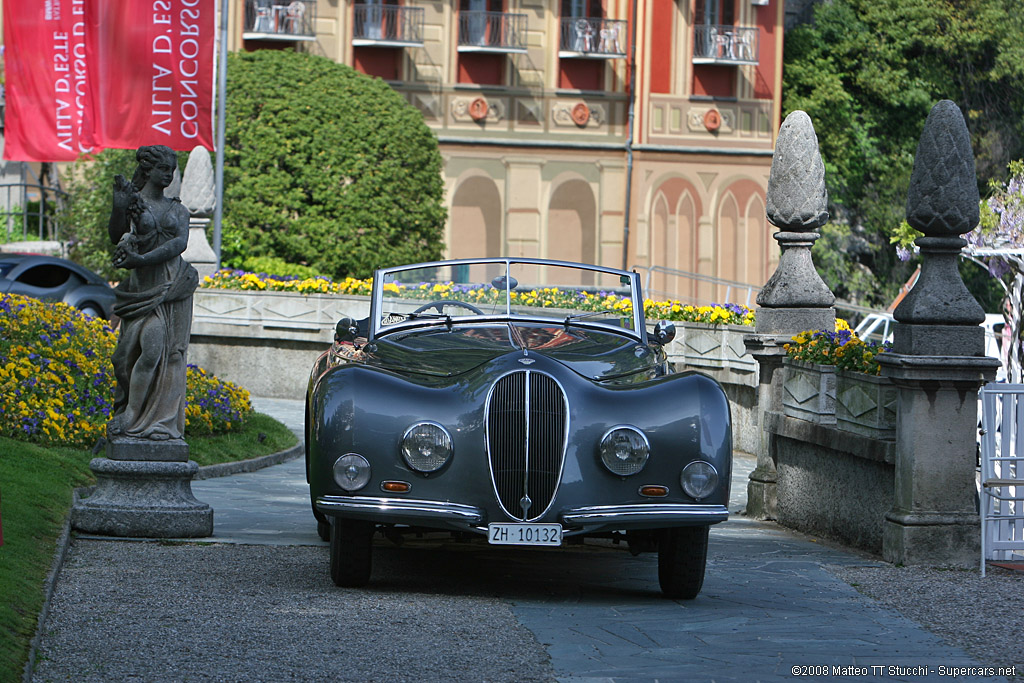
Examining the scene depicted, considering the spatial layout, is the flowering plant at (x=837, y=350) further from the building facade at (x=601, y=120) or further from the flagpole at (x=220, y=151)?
the building facade at (x=601, y=120)

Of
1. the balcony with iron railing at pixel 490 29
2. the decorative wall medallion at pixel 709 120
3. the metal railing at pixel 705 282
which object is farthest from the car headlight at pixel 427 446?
the decorative wall medallion at pixel 709 120

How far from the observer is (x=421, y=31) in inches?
1348

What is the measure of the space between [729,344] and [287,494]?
6.81 m

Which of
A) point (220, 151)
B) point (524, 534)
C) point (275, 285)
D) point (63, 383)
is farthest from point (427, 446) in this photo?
point (220, 151)

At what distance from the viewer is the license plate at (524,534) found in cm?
747

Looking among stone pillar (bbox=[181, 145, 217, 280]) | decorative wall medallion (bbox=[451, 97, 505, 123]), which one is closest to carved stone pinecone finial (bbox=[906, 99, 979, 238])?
stone pillar (bbox=[181, 145, 217, 280])

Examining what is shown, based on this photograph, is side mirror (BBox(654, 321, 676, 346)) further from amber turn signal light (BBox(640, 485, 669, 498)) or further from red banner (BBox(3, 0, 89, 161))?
red banner (BBox(3, 0, 89, 161))

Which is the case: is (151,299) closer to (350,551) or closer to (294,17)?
(350,551)

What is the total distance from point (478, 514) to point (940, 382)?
10.8 ft

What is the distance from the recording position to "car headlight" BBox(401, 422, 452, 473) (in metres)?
7.52

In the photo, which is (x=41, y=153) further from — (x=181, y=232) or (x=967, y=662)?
(x=967, y=662)

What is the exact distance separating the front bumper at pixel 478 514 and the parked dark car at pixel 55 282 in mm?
14837

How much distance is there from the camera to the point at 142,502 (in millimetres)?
9312

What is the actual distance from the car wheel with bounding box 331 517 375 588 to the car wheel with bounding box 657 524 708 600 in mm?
1578
